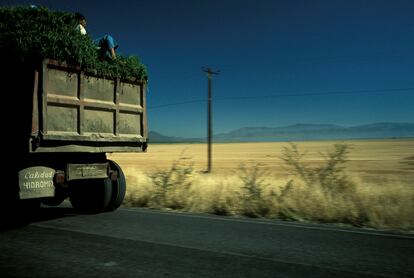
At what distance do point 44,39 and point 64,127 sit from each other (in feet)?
4.79

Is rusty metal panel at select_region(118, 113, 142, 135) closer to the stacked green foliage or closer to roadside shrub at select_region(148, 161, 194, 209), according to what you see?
the stacked green foliage

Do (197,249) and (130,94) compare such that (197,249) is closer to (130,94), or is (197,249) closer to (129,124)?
(129,124)

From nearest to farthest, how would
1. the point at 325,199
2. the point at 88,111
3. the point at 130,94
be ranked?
the point at 88,111
the point at 130,94
the point at 325,199

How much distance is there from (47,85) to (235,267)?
4.27 metres

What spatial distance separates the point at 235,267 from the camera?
5109 millimetres

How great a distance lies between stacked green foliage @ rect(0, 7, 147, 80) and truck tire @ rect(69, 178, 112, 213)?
245 centimetres

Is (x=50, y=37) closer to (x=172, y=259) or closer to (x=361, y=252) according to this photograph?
(x=172, y=259)

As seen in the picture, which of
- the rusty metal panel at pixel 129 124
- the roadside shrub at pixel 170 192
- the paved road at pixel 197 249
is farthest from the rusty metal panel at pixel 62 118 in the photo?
the roadside shrub at pixel 170 192

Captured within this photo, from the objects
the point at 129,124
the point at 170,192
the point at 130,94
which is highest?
the point at 130,94

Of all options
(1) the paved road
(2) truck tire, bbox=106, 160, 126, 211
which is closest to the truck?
(2) truck tire, bbox=106, 160, 126, 211

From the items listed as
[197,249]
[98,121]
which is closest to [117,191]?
[98,121]

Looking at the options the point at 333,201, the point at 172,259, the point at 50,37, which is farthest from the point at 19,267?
the point at 333,201

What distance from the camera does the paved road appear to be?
497 centimetres

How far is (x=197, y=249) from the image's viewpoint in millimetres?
5973
